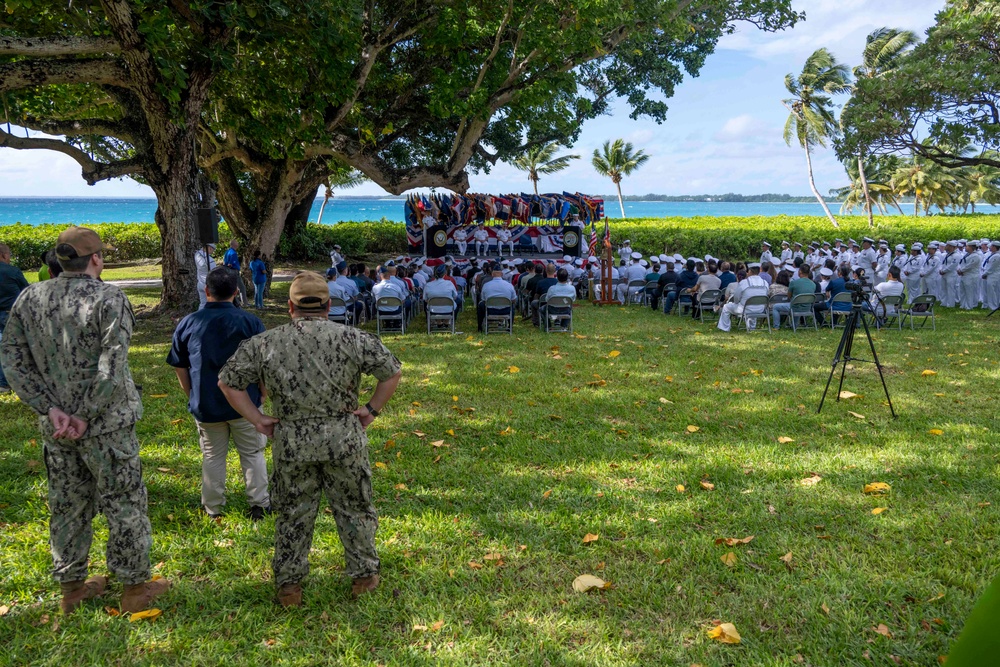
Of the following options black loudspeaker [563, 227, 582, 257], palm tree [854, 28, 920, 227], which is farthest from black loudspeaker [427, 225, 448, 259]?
palm tree [854, 28, 920, 227]

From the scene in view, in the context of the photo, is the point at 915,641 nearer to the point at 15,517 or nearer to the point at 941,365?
the point at 15,517

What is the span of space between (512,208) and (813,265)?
968 centimetres

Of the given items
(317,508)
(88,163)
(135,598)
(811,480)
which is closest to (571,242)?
(88,163)

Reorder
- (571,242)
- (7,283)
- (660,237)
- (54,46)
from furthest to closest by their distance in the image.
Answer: (660,237) → (571,242) → (54,46) → (7,283)

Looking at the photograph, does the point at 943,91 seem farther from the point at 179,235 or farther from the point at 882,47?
the point at 882,47

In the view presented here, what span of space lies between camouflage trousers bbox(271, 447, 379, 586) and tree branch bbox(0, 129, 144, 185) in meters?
12.3

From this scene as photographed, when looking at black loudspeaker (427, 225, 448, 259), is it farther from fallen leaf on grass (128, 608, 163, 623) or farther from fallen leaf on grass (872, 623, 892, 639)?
fallen leaf on grass (872, 623, 892, 639)

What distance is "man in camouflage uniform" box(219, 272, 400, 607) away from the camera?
3.31 meters

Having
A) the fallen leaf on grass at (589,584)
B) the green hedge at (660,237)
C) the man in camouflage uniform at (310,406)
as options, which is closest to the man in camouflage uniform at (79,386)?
the man in camouflage uniform at (310,406)

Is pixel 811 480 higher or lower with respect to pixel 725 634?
higher

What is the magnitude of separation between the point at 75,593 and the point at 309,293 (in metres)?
2.17

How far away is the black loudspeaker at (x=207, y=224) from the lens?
12.0m

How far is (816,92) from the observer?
42.0 metres

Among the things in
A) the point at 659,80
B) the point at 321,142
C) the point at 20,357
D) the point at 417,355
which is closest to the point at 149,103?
the point at 321,142
